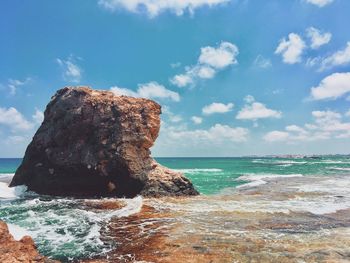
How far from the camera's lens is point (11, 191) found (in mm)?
24875

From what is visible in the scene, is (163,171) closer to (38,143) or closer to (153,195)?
(153,195)

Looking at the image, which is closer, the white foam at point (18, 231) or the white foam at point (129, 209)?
the white foam at point (18, 231)

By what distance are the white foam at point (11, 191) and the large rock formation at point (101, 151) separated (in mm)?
595

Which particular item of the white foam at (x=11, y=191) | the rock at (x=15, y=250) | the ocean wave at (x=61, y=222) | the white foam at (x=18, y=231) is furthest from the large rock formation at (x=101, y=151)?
the rock at (x=15, y=250)

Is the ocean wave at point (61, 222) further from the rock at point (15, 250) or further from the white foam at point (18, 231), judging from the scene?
the rock at point (15, 250)

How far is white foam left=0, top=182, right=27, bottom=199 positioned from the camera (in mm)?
23594

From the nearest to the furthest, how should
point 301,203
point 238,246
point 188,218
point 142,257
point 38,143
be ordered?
point 142,257 → point 238,246 → point 188,218 → point 301,203 → point 38,143

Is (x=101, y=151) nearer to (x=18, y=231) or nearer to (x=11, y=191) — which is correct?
(x=11, y=191)

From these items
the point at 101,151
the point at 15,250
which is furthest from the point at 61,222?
the point at 101,151

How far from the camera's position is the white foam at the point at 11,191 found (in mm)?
23594

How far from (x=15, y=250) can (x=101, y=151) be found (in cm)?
1563

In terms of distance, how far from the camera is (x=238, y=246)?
10789 millimetres

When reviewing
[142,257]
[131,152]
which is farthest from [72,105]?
[142,257]

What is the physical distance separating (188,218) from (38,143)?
15387mm
